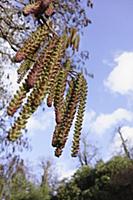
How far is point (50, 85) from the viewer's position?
154 centimetres

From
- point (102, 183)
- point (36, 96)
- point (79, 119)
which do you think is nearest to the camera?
point (36, 96)

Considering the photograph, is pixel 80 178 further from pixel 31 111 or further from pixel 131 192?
pixel 31 111

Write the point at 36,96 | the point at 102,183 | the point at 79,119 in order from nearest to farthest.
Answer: the point at 36,96 → the point at 79,119 → the point at 102,183

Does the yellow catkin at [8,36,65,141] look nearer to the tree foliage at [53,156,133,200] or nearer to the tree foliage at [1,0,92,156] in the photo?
the tree foliage at [1,0,92,156]

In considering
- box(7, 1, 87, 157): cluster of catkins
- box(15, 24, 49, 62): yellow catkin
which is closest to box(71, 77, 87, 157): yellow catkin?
box(7, 1, 87, 157): cluster of catkins

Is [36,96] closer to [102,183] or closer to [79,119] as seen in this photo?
[79,119]

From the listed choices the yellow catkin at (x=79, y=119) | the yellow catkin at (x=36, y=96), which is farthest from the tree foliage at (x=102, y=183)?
the yellow catkin at (x=36, y=96)

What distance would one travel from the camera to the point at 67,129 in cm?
162

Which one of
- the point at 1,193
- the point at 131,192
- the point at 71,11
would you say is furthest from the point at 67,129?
the point at 1,193

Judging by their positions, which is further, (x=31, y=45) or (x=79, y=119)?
(x=79, y=119)

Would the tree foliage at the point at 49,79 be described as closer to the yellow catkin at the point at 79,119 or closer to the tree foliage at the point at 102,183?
the yellow catkin at the point at 79,119

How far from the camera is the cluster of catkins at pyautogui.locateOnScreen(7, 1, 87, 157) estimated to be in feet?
4.80

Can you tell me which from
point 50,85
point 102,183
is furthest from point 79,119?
point 102,183

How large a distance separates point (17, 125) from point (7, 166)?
24.5m
